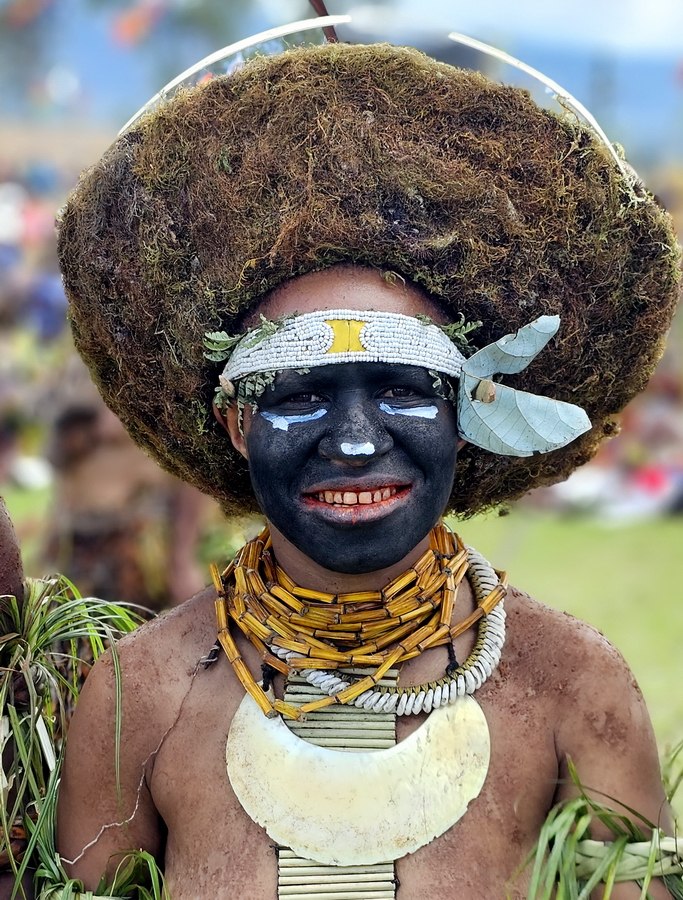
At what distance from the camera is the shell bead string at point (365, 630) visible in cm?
229

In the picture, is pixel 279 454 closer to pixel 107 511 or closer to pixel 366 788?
pixel 366 788

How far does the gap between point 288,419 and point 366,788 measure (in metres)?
0.70

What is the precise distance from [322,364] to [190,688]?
2.40 ft

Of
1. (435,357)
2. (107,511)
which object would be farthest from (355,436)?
(107,511)

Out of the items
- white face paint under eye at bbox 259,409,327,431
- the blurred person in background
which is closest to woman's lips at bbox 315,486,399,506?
white face paint under eye at bbox 259,409,327,431

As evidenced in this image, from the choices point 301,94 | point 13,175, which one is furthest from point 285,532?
point 13,175

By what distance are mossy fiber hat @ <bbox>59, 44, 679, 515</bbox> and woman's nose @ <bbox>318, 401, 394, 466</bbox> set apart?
278 mm

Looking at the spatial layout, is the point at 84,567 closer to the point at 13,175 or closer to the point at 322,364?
the point at 322,364

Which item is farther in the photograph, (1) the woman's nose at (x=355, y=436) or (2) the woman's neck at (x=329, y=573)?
(2) the woman's neck at (x=329, y=573)

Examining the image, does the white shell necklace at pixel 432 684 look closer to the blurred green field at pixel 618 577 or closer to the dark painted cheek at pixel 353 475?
the dark painted cheek at pixel 353 475

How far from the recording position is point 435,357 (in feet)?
7.28

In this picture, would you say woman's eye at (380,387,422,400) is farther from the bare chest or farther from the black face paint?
the bare chest

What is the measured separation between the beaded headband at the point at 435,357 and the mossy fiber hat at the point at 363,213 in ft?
0.27

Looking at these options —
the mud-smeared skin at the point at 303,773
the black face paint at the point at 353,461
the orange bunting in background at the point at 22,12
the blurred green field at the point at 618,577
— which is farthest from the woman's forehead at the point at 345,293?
the orange bunting in background at the point at 22,12
